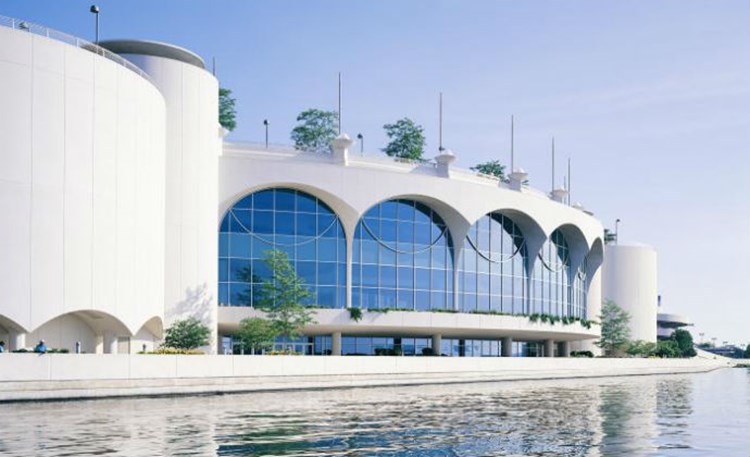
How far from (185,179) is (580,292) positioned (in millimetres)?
49162

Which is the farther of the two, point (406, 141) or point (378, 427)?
point (406, 141)

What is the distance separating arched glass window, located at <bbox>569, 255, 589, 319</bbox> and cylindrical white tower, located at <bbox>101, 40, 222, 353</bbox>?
42505 millimetres

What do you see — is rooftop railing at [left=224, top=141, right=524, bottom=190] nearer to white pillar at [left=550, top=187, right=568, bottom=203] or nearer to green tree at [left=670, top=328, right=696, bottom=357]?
white pillar at [left=550, top=187, right=568, bottom=203]

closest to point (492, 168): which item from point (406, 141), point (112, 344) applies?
point (406, 141)

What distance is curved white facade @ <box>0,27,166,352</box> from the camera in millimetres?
45781

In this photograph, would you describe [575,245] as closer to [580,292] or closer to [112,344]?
[580,292]

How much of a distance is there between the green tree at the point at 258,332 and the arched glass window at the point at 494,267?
20.5 meters

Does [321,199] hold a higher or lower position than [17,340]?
higher

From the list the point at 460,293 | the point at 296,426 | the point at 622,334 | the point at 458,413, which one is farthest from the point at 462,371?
the point at 622,334

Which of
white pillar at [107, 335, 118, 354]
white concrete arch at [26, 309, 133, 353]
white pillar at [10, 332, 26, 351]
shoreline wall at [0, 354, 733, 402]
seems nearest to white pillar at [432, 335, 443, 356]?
Result: shoreline wall at [0, 354, 733, 402]

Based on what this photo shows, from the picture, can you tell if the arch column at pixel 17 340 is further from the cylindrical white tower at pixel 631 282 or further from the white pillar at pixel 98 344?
the cylindrical white tower at pixel 631 282

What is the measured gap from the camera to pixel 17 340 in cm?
4597

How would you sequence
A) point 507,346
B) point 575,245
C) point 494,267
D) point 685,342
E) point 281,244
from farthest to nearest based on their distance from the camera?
1. point 685,342
2. point 575,245
3. point 507,346
4. point 494,267
5. point 281,244

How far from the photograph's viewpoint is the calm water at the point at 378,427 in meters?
21.5
